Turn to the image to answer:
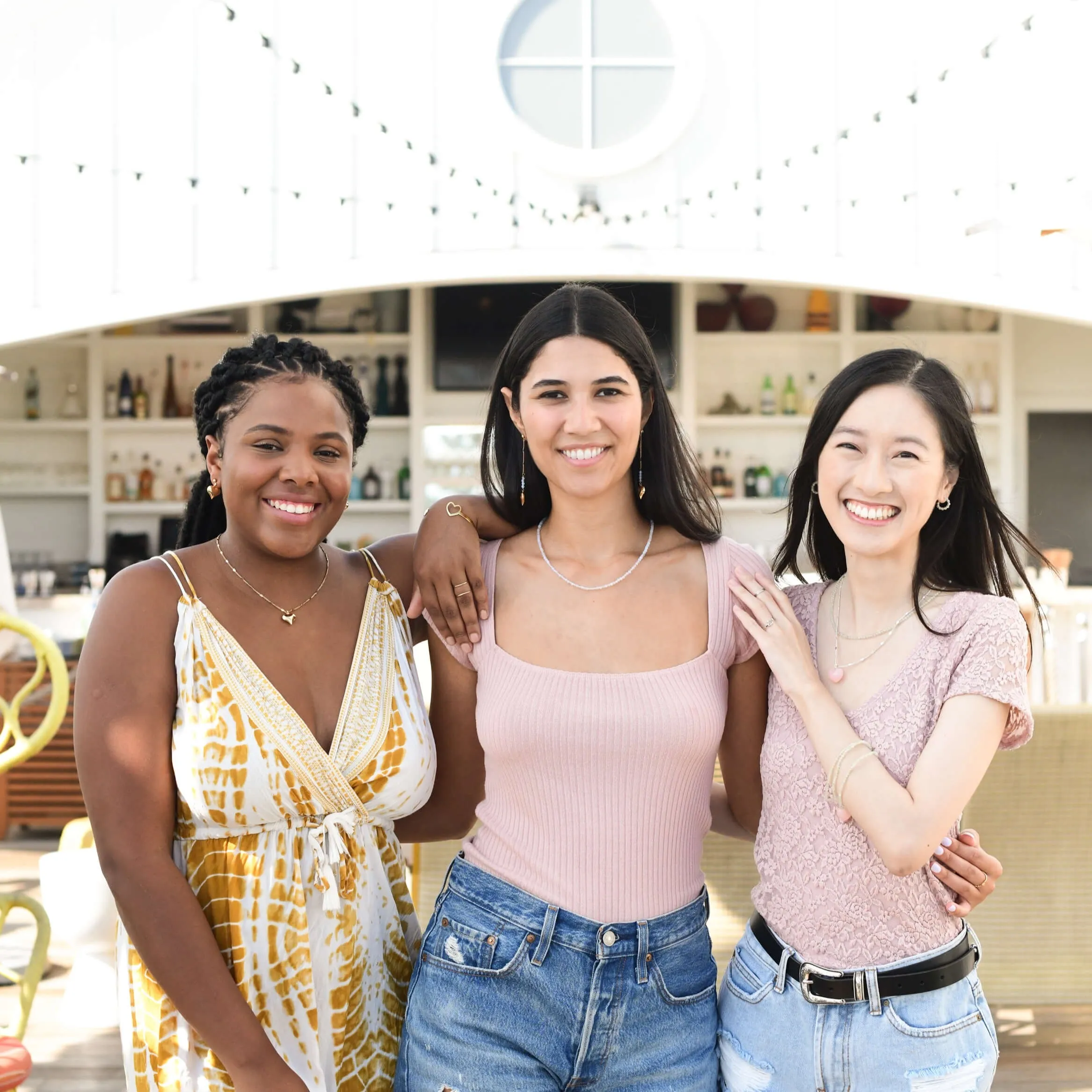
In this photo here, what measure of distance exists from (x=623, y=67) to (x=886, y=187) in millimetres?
1745

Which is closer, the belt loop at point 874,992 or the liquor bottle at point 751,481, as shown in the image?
the belt loop at point 874,992

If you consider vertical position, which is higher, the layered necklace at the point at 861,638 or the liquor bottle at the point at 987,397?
the liquor bottle at the point at 987,397

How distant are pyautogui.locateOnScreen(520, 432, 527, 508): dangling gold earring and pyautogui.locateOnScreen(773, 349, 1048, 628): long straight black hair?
1.30ft

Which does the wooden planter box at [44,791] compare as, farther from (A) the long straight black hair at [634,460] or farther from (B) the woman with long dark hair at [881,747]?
(B) the woman with long dark hair at [881,747]

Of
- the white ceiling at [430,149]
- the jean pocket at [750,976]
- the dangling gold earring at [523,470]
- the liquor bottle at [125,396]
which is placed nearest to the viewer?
the jean pocket at [750,976]

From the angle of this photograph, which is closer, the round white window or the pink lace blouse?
the pink lace blouse

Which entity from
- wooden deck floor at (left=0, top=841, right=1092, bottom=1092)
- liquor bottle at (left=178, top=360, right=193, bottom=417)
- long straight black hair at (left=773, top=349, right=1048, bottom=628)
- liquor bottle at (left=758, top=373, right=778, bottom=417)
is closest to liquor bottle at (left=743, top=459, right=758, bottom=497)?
liquor bottle at (left=758, top=373, right=778, bottom=417)

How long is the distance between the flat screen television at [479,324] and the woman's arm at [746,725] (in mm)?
6458

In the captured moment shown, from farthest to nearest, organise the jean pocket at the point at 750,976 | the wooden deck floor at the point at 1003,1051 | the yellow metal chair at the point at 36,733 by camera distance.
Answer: the wooden deck floor at the point at 1003,1051 < the yellow metal chair at the point at 36,733 < the jean pocket at the point at 750,976

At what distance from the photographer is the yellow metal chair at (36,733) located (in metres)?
2.40

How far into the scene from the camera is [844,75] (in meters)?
7.36

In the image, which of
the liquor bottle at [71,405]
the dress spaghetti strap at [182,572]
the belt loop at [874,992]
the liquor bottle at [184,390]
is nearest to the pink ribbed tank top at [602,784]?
the belt loop at [874,992]

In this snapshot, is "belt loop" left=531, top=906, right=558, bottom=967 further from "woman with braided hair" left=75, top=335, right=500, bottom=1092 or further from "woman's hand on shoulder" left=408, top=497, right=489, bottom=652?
"woman's hand on shoulder" left=408, top=497, right=489, bottom=652

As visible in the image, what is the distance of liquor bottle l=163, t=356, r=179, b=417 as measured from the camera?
8.06 metres
